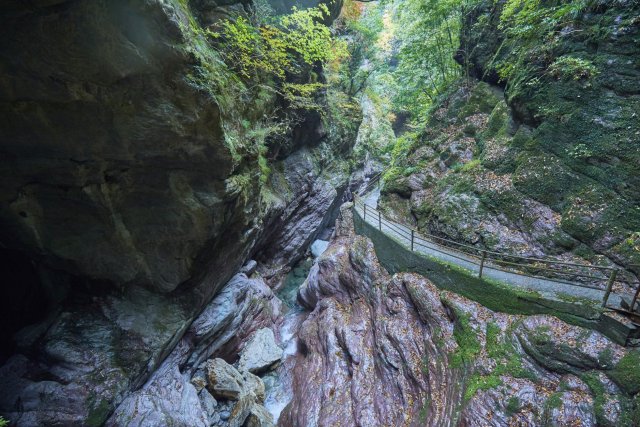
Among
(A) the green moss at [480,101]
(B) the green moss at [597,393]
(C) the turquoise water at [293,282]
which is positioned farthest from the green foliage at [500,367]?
(C) the turquoise water at [293,282]

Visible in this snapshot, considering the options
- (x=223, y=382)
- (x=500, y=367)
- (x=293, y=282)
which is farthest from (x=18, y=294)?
(x=500, y=367)

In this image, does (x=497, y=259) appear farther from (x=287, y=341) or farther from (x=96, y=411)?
(x=96, y=411)

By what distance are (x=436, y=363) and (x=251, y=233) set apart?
7.74m

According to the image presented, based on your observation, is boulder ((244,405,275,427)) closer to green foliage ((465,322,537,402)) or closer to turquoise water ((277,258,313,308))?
green foliage ((465,322,537,402))

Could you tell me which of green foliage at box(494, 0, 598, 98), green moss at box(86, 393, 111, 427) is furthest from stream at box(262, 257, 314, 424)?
green foliage at box(494, 0, 598, 98)

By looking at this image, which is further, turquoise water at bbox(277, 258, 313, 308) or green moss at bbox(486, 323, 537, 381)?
turquoise water at bbox(277, 258, 313, 308)

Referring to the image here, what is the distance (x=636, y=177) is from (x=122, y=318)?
1446cm

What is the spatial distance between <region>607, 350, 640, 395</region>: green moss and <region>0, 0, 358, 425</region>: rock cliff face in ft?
29.7

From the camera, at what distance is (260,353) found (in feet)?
40.9

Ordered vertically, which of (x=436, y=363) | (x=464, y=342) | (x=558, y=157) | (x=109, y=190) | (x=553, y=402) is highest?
(x=558, y=157)

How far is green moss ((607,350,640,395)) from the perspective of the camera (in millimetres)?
5062

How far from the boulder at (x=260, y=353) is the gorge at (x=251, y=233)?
13 cm

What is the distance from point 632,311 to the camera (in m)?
5.53

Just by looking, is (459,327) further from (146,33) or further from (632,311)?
(146,33)
